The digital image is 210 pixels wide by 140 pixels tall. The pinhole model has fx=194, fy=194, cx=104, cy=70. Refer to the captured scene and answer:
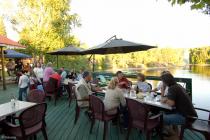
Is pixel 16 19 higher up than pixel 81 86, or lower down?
higher up

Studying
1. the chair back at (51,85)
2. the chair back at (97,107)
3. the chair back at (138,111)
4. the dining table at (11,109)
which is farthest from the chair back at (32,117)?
the chair back at (51,85)

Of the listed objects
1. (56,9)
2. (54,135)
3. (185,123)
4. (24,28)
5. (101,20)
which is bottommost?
(54,135)

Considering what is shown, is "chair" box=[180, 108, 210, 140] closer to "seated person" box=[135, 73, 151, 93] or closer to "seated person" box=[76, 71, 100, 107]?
"seated person" box=[135, 73, 151, 93]

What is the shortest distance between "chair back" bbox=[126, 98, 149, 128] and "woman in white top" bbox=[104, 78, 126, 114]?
49 cm

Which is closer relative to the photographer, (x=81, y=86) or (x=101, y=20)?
(x=81, y=86)

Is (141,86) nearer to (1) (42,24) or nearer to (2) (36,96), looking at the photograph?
(2) (36,96)

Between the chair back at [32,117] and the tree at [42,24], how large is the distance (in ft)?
46.9

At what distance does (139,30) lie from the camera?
227 feet

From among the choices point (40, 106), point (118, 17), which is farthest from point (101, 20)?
point (40, 106)

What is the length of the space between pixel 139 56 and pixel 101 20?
15522 millimetres

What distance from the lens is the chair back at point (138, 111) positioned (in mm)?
3236

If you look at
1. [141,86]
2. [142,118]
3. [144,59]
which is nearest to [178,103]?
[142,118]

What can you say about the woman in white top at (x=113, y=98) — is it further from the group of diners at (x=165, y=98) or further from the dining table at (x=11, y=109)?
the dining table at (x=11, y=109)

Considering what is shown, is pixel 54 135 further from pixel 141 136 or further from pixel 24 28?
pixel 24 28
